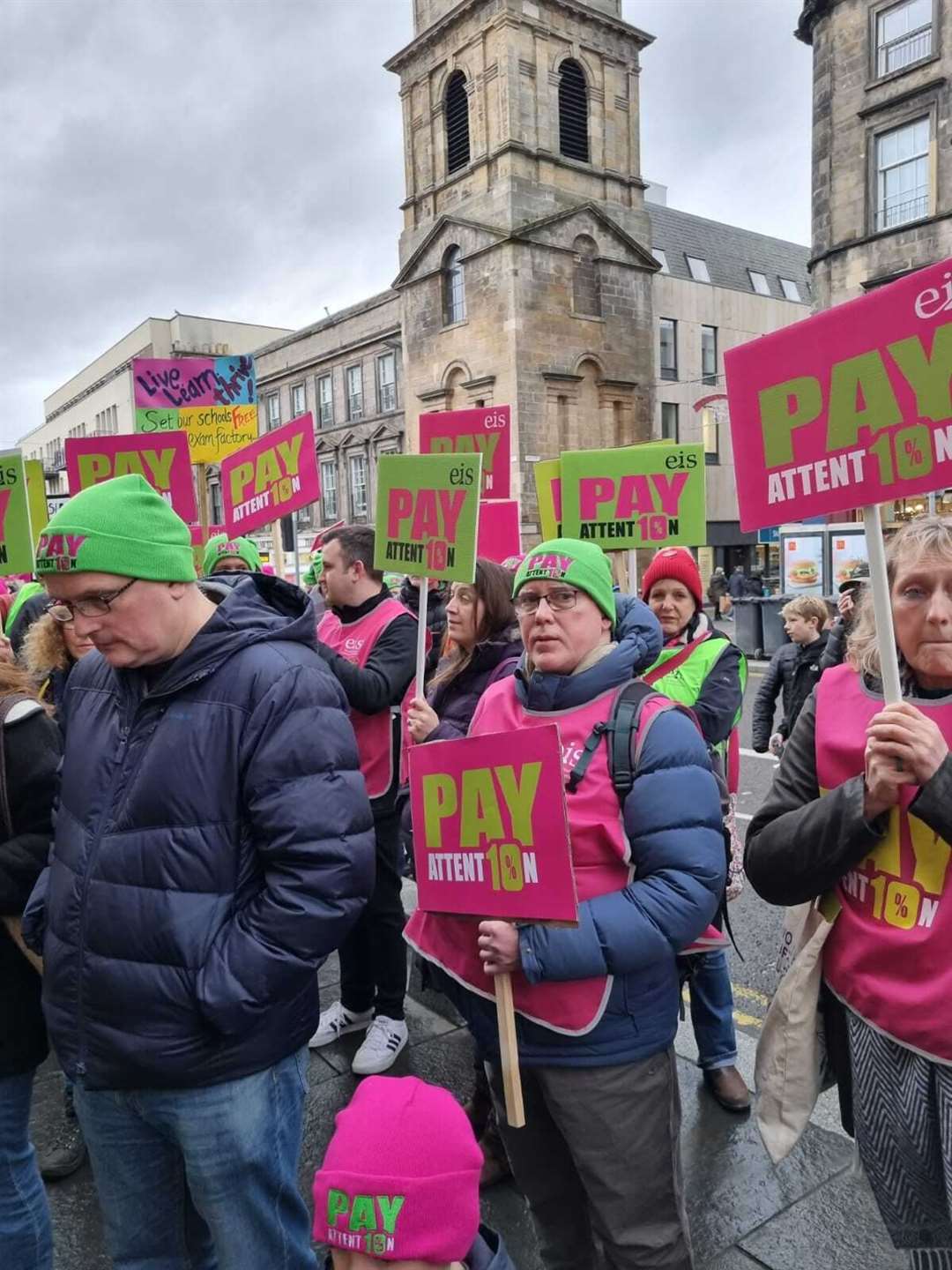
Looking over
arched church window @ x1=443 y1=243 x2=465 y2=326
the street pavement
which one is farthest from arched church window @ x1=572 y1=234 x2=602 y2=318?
the street pavement

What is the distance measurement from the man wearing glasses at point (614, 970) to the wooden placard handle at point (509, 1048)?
0.16 feet

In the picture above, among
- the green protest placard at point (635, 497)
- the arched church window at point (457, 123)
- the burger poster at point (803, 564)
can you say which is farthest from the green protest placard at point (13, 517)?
the arched church window at point (457, 123)

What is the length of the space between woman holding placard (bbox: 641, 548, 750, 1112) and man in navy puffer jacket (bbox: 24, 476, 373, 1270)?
4.98 ft

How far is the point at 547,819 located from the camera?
1790 millimetres

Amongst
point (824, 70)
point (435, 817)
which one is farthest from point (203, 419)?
point (824, 70)

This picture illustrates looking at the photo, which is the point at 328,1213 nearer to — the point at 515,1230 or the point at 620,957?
the point at 620,957

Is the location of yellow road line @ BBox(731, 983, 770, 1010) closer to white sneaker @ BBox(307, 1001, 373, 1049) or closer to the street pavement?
the street pavement

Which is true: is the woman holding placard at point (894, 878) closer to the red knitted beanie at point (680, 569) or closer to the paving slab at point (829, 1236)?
the paving slab at point (829, 1236)

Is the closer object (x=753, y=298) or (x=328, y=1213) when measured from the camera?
(x=328, y=1213)

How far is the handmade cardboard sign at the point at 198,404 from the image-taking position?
697 centimetres

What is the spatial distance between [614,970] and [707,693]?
1.68m

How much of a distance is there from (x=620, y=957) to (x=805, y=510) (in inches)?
39.5

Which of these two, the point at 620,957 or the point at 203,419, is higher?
the point at 203,419

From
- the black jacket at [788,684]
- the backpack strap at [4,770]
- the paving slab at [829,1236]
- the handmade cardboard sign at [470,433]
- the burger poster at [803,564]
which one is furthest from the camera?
the burger poster at [803,564]
